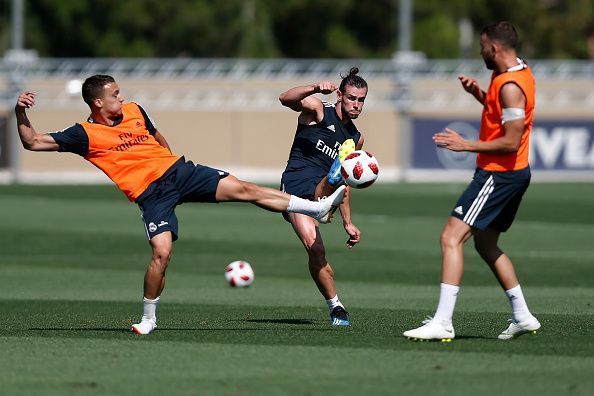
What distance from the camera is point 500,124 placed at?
395 inches

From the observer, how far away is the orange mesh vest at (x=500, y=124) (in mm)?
9953

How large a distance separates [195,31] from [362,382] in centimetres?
4854

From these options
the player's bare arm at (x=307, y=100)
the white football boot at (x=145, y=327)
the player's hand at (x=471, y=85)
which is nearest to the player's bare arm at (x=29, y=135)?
the white football boot at (x=145, y=327)

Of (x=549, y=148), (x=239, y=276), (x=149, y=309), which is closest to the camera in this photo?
(x=149, y=309)

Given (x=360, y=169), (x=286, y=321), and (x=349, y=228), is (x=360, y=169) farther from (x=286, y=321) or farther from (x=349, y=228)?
(x=286, y=321)

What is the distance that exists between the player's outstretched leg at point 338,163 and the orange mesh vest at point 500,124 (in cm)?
177

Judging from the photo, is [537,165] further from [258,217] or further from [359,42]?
[359,42]

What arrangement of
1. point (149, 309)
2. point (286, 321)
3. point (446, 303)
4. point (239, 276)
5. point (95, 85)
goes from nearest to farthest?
point (446, 303) < point (149, 309) < point (95, 85) < point (286, 321) < point (239, 276)

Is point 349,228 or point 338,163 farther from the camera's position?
point 349,228

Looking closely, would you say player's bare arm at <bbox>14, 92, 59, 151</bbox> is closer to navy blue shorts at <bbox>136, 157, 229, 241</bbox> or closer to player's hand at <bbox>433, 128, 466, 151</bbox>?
navy blue shorts at <bbox>136, 157, 229, 241</bbox>

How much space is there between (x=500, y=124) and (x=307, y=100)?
2.81 m

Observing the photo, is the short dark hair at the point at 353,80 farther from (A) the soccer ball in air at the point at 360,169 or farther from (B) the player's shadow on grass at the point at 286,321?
(B) the player's shadow on grass at the point at 286,321

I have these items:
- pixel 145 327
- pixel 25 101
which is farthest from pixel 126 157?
pixel 145 327

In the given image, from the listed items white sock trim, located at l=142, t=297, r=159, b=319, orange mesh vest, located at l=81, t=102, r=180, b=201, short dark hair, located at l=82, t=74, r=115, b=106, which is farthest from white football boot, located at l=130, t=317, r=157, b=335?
short dark hair, located at l=82, t=74, r=115, b=106
